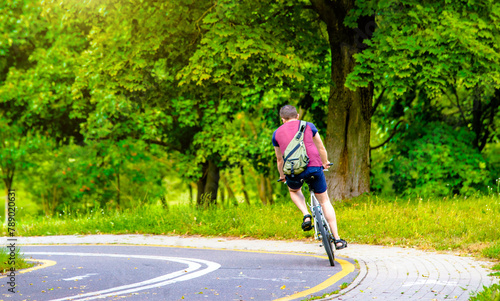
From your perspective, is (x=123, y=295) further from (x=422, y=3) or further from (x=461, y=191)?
(x=461, y=191)

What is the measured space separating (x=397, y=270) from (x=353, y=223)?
10.9 feet

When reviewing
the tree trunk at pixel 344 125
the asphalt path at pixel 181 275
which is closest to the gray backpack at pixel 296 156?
the asphalt path at pixel 181 275

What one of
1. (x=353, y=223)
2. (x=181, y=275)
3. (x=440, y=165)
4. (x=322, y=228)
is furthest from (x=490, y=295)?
(x=440, y=165)

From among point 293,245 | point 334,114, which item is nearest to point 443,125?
point 334,114

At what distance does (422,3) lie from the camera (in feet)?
36.3

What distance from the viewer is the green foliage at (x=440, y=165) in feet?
43.5

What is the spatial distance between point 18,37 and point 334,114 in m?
12.3

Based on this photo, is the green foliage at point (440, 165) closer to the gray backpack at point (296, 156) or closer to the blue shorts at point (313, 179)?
the blue shorts at point (313, 179)

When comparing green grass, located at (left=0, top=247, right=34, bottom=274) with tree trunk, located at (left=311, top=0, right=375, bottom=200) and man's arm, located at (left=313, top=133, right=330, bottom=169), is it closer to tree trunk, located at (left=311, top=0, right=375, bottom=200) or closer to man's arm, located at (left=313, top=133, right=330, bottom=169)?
man's arm, located at (left=313, top=133, right=330, bottom=169)

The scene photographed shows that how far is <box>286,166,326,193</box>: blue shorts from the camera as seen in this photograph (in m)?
6.79

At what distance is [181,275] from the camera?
6.93m

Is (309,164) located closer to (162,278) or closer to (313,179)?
(313,179)

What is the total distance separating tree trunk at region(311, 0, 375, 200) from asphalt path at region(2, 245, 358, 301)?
4313 mm

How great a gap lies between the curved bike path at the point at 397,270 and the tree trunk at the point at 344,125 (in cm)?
330
